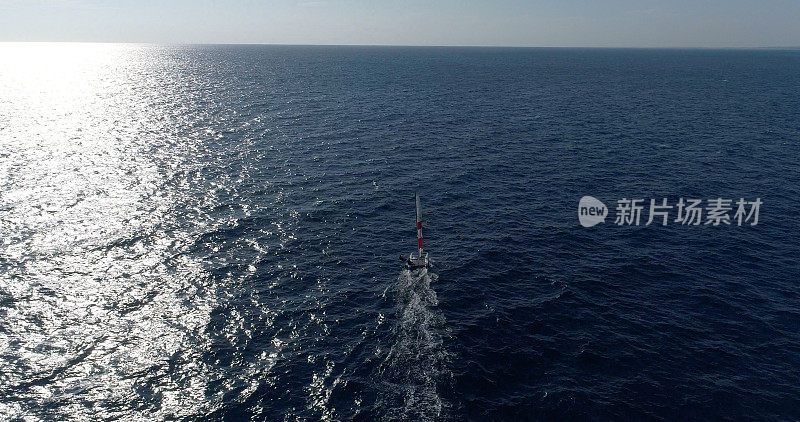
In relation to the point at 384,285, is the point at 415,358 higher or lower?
lower

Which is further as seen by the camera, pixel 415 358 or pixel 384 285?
pixel 384 285

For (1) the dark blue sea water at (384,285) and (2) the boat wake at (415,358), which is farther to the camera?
(1) the dark blue sea water at (384,285)

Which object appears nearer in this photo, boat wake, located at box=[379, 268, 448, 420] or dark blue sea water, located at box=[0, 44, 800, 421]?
boat wake, located at box=[379, 268, 448, 420]

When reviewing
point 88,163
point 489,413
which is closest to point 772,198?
point 489,413

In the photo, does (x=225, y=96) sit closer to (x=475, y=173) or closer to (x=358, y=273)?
(x=475, y=173)
